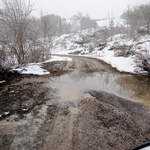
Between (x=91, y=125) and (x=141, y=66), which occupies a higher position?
(x=141, y=66)

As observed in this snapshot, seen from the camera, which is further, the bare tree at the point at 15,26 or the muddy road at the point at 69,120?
the bare tree at the point at 15,26

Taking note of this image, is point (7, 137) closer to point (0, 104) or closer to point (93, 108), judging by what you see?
point (0, 104)

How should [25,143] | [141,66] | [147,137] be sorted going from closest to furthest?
[25,143]
[147,137]
[141,66]

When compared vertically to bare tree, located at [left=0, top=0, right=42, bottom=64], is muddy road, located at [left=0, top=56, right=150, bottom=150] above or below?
below

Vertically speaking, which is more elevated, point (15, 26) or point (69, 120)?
point (15, 26)

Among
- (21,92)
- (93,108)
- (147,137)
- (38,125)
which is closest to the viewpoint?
(147,137)

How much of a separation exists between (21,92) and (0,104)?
0.95 metres

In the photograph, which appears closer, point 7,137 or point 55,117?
point 7,137

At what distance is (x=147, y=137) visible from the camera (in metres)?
2.41

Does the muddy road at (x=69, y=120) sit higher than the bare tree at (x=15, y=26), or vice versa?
the bare tree at (x=15, y=26)

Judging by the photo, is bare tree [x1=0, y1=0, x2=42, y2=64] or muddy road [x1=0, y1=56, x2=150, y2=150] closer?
muddy road [x1=0, y1=56, x2=150, y2=150]

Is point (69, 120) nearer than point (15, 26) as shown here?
Yes

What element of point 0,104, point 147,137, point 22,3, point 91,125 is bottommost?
point 147,137

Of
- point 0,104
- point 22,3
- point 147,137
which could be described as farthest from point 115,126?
point 22,3
